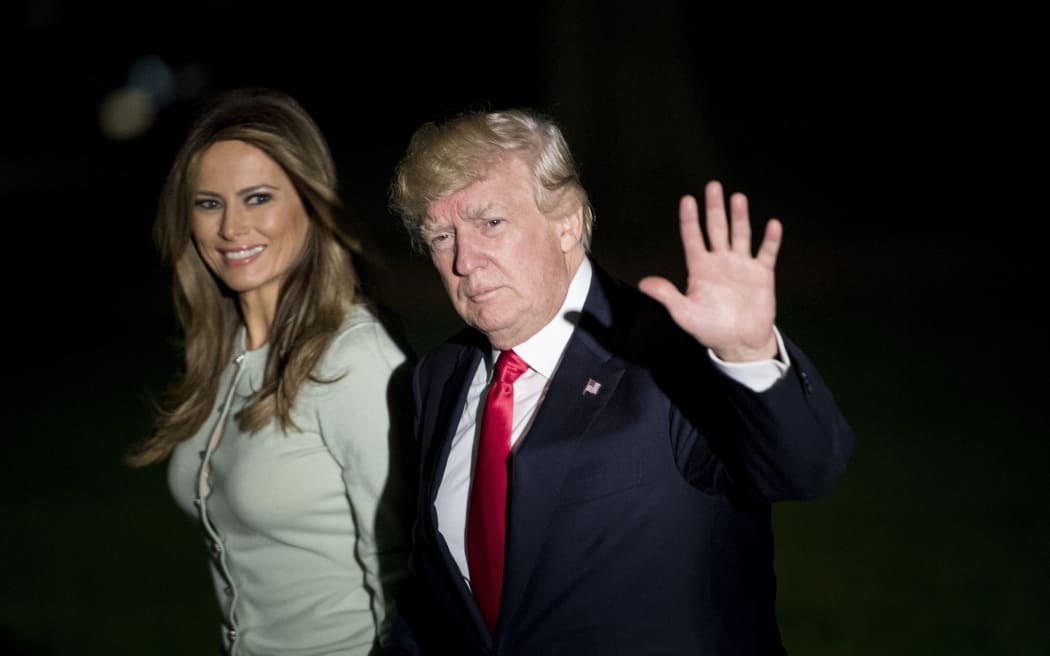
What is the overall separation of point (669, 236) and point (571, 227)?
1192cm

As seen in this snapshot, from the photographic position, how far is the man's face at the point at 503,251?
2301 millimetres

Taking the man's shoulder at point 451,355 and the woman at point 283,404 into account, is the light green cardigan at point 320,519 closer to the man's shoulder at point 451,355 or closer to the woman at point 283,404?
the woman at point 283,404

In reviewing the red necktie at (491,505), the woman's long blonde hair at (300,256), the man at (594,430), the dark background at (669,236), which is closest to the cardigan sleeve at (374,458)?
the woman's long blonde hair at (300,256)

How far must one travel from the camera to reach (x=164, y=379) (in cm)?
929

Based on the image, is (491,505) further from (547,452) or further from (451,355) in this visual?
(451,355)

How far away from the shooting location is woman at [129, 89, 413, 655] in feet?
9.45

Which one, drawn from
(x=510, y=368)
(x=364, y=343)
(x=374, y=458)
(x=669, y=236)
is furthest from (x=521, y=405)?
(x=669, y=236)

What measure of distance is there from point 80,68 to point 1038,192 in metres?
26.5

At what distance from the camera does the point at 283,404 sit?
115 inches

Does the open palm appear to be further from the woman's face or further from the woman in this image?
the woman's face

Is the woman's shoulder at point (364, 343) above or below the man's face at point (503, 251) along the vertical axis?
below

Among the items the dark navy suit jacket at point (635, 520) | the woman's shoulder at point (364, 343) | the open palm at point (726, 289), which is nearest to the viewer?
the open palm at point (726, 289)

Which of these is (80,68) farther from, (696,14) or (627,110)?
(627,110)

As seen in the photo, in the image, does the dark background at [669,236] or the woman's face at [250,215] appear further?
the dark background at [669,236]
